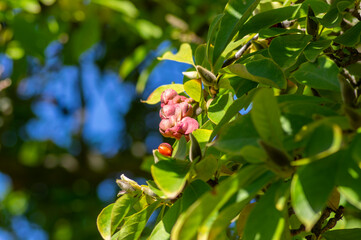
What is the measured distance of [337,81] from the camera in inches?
19.6

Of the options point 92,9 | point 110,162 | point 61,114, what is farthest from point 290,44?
point 61,114

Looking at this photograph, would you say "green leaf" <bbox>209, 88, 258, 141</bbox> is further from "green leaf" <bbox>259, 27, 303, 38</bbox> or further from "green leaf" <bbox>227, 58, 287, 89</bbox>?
"green leaf" <bbox>259, 27, 303, 38</bbox>

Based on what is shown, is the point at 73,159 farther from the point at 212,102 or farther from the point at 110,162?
the point at 212,102

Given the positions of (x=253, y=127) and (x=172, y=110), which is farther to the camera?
(x=172, y=110)

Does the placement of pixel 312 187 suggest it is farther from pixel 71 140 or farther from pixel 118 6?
pixel 71 140

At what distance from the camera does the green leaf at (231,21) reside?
Answer: 1.99ft

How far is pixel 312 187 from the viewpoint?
408 mm

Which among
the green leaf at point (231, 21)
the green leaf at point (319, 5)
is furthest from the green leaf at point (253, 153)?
the green leaf at point (319, 5)

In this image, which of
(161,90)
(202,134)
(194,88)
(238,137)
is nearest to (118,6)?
(161,90)

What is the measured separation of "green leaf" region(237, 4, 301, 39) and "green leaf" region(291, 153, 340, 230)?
11.2 inches

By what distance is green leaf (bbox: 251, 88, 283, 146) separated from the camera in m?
0.43

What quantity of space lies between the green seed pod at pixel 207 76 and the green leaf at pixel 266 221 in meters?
0.24

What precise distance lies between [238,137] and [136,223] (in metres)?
0.24

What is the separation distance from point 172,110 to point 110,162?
2219 mm
